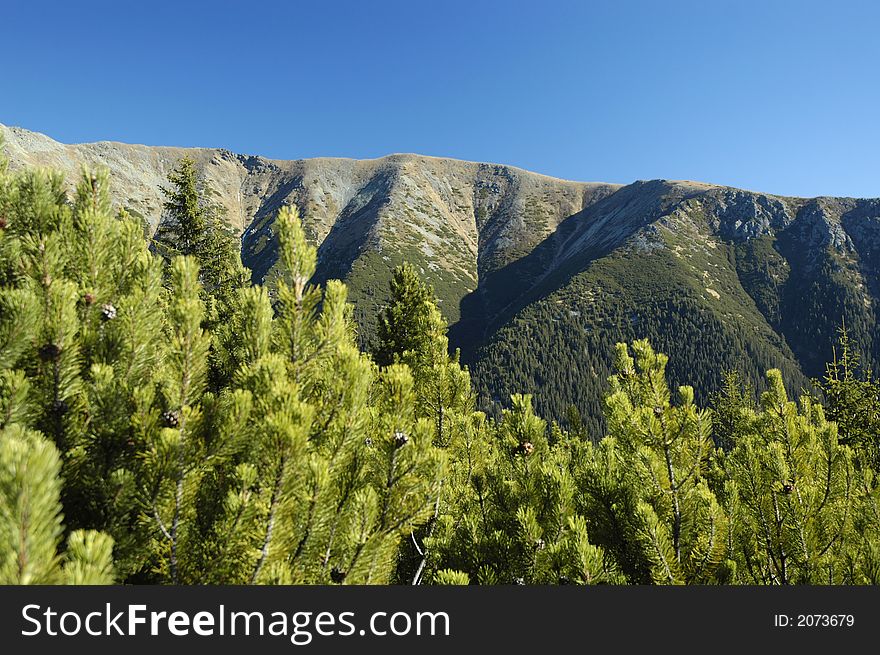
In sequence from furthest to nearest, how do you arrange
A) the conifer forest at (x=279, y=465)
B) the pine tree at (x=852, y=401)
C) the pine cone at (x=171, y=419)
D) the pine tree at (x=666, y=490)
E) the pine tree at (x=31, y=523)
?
the pine tree at (x=852, y=401) → the pine tree at (x=666, y=490) → the pine cone at (x=171, y=419) → the conifer forest at (x=279, y=465) → the pine tree at (x=31, y=523)

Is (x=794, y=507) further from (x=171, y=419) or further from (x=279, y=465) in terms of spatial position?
(x=171, y=419)

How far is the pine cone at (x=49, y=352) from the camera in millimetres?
2842

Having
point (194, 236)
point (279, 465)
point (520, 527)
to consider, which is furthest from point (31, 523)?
point (194, 236)

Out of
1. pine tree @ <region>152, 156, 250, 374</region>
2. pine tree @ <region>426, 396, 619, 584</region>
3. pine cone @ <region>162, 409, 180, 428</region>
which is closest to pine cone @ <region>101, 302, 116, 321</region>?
pine cone @ <region>162, 409, 180, 428</region>

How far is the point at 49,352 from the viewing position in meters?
2.86

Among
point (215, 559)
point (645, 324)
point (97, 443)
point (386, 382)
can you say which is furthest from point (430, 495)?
point (645, 324)

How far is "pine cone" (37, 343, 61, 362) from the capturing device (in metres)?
2.84

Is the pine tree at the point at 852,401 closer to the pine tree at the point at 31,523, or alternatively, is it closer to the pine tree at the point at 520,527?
the pine tree at the point at 520,527

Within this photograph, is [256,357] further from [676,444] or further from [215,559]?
[676,444]

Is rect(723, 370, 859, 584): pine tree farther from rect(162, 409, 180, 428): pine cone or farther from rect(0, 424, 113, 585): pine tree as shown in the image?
rect(0, 424, 113, 585): pine tree

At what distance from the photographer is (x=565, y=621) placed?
7.58 ft

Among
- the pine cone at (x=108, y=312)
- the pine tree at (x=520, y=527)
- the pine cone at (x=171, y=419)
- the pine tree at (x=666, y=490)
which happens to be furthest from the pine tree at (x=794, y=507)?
the pine cone at (x=108, y=312)

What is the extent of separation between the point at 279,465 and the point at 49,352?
1.85m

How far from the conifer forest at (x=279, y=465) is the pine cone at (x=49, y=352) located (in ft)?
0.05
